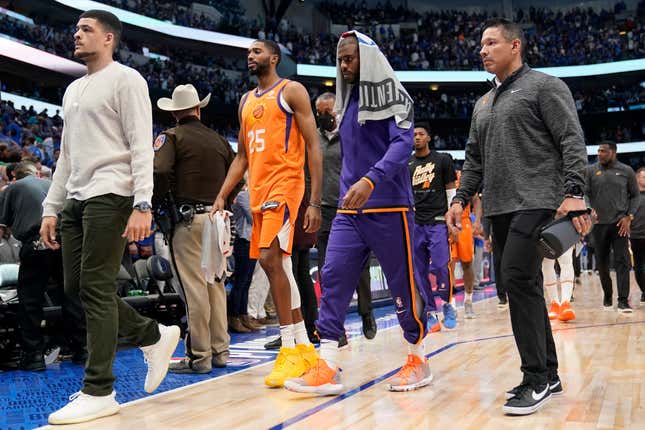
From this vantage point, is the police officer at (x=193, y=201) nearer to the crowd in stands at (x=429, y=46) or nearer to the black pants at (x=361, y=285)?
the black pants at (x=361, y=285)

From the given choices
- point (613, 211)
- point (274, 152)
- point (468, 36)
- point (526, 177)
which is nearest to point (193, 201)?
point (274, 152)

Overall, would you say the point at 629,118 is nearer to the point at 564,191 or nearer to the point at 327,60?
the point at 327,60

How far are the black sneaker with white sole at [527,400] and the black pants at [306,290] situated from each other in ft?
8.07

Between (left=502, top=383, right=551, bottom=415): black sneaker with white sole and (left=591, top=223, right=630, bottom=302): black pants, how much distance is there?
5.60 metres

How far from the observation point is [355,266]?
3.80m

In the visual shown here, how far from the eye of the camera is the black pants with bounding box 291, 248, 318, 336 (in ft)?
18.2

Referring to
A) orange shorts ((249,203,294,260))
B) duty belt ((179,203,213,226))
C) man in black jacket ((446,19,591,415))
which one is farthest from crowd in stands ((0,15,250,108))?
man in black jacket ((446,19,591,415))

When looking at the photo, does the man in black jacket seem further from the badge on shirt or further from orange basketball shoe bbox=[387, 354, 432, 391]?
the badge on shirt

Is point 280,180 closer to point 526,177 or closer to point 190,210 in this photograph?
point 190,210

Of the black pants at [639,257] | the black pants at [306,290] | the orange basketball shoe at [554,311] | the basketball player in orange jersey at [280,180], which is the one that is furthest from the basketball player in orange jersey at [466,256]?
the basketball player in orange jersey at [280,180]

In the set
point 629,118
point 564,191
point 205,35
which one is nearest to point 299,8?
point 205,35

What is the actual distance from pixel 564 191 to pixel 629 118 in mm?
37352

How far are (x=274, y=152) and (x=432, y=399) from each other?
169 cm

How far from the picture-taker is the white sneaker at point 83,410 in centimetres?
318
